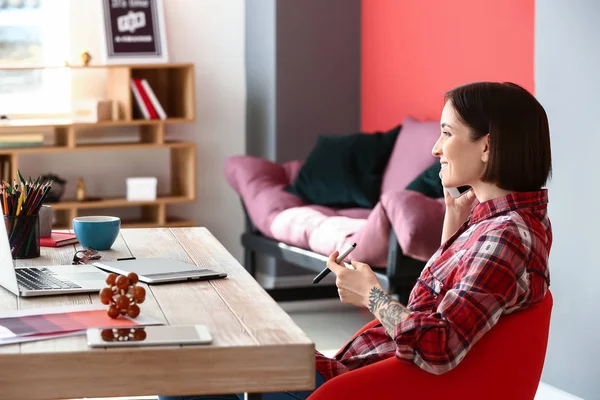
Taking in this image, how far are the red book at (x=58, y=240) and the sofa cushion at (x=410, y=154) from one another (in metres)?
2.32

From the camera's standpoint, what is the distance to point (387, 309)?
1.74 meters

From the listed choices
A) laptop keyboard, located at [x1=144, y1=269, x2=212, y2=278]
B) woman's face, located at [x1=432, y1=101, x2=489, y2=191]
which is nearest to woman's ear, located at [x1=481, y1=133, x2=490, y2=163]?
woman's face, located at [x1=432, y1=101, x2=489, y2=191]

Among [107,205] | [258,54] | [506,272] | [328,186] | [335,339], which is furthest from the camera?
[258,54]

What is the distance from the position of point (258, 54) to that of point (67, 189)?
138 centimetres

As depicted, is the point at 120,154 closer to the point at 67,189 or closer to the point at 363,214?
the point at 67,189

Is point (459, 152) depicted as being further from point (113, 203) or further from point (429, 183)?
point (113, 203)

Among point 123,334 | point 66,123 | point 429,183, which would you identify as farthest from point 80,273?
point 66,123

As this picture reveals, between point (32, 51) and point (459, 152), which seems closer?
point (459, 152)

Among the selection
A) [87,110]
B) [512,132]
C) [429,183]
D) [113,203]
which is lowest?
[113,203]

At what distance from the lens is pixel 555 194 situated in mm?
3287

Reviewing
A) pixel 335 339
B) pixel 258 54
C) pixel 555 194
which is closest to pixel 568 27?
pixel 555 194

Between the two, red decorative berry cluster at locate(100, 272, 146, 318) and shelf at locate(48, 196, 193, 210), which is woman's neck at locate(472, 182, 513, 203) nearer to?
red decorative berry cluster at locate(100, 272, 146, 318)

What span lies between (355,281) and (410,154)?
2.98m

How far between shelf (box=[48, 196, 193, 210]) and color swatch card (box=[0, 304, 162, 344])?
3.79 m
